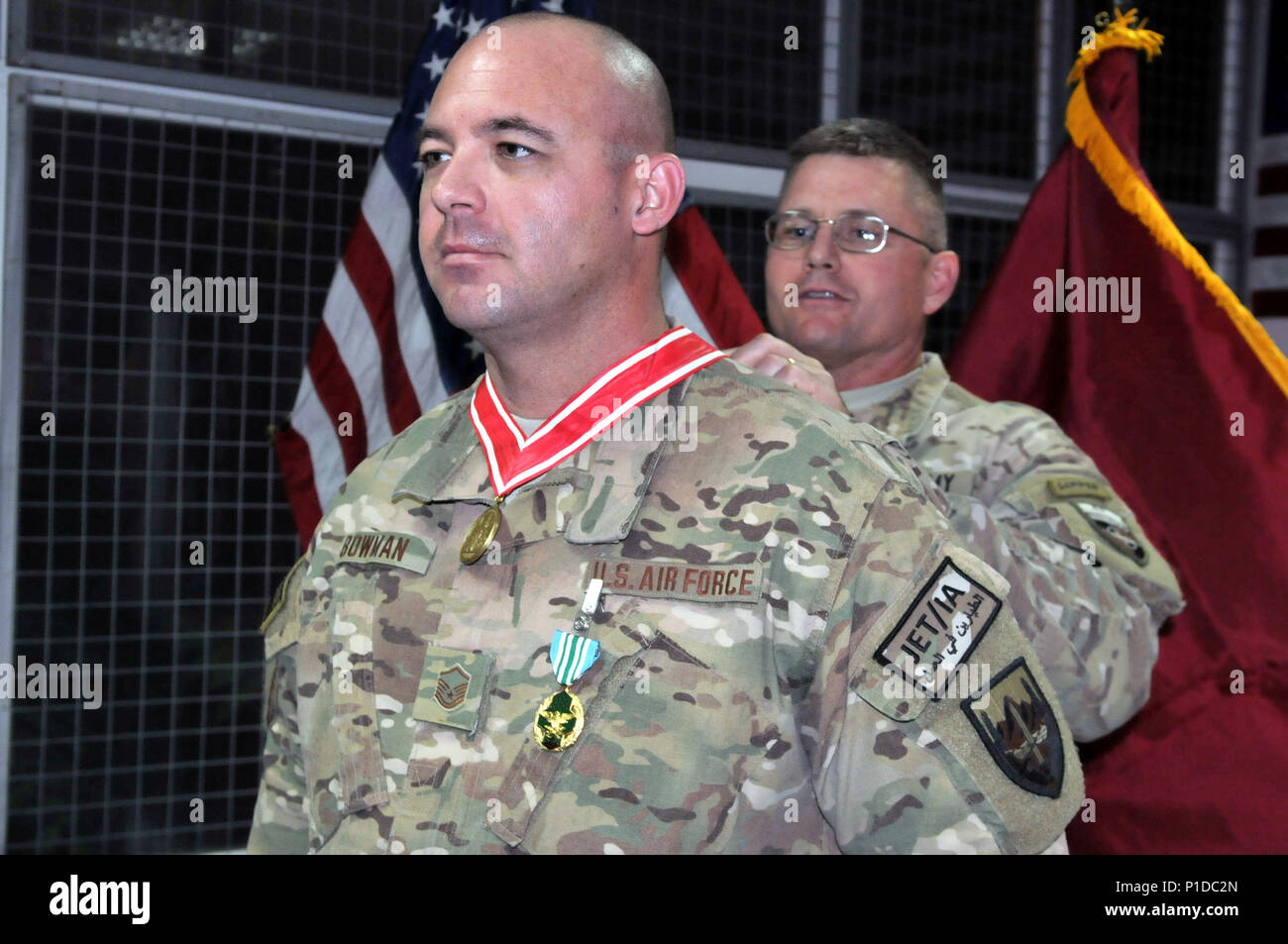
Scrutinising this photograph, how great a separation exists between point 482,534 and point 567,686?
0.16 m

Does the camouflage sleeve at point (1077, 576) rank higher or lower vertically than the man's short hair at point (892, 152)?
lower

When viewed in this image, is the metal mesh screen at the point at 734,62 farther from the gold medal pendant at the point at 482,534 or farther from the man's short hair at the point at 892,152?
the gold medal pendant at the point at 482,534

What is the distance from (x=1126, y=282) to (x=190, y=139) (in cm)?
162

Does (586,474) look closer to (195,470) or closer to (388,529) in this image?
(388,529)

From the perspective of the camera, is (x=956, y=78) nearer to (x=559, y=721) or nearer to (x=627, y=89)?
(x=627, y=89)

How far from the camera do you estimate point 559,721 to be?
3.00ft

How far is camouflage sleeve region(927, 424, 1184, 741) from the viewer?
4.41 feet

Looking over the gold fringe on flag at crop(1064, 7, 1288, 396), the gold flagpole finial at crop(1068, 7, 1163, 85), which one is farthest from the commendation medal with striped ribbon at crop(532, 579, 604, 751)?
the gold flagpole finial at crop(1068, 7, 1163, 85)

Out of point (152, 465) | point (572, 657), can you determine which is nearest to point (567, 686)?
point (572, 657)

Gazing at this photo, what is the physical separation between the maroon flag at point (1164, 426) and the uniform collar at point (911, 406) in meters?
0.44

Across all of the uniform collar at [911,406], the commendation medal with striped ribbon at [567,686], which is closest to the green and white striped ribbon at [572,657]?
the commendation medal with striped ribbon at [567,686]

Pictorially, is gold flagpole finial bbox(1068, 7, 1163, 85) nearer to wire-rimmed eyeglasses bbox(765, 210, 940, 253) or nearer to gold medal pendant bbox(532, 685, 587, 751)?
wire-rimmed eyeglasses bbox(765, 210, 940, 253)

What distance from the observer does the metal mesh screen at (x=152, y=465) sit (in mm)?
2105
